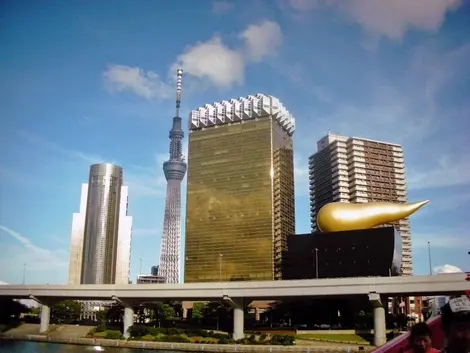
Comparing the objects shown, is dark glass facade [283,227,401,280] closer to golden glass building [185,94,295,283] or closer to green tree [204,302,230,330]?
green tree [204,302,230,330]

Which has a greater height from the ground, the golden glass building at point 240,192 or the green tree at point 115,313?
the golden glass building at point 240,192

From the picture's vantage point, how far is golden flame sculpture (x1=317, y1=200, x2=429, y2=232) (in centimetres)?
8800

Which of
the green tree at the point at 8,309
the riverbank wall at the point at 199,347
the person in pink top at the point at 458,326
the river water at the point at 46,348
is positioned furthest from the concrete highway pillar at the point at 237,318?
the person in pink top at the point at 458,326

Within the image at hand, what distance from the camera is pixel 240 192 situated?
156000 millimetres

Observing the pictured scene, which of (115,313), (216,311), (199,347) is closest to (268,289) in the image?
(199,347)

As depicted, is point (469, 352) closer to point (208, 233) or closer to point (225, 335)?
point (225, 335)

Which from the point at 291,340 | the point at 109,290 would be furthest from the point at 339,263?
the point at 109,290

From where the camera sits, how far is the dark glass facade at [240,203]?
148750 mm

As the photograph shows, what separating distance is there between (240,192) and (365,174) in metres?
51.8

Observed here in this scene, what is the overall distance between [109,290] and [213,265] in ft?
248

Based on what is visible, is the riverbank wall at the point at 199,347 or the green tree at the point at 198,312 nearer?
the riverbank wall at the point at 199,347

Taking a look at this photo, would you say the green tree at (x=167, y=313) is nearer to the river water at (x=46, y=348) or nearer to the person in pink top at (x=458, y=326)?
the river water at (x=46, y=348)

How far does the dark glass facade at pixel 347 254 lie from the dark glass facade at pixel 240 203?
52.5m

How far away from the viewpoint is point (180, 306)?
395ft
